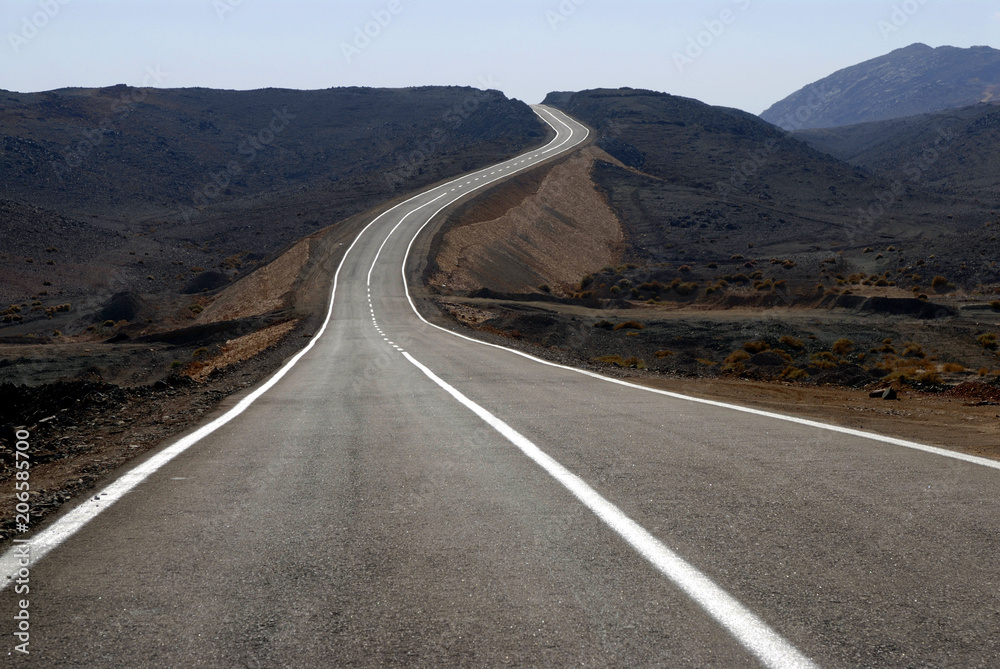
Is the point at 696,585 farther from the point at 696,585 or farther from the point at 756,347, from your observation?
the point at 756,347

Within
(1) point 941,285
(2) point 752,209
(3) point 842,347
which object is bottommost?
(3) point 842,347

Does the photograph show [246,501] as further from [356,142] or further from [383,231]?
[356,142]

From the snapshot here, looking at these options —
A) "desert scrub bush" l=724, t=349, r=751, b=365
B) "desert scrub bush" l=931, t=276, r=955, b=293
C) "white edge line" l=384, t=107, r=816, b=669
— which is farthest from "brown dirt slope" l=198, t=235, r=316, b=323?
"desert scrub bush" l=931, t=276, r=955, b=293

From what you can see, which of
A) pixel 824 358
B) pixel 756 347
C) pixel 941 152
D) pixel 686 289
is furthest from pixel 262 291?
pixel 941 152

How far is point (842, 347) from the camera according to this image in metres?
30.2

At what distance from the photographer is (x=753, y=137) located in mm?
115062

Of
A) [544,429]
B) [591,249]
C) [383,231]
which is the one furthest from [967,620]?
[591,249]

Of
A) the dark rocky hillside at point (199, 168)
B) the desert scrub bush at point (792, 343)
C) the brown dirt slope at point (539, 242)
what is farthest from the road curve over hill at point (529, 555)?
the dark rocky hillside at point (199, 168)

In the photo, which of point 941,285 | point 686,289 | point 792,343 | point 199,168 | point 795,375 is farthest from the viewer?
point 199,168

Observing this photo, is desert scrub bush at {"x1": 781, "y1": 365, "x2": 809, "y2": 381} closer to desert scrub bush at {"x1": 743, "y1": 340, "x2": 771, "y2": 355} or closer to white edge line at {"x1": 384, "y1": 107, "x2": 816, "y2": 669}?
desert scrub bush at {"x1": 743, "y1": 340, "x2": 771, "y2": 355}

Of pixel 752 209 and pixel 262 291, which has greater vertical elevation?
pixel 752 209

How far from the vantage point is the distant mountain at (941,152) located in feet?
365

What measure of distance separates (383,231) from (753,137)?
261 ft

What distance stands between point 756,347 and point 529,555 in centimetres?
2847
